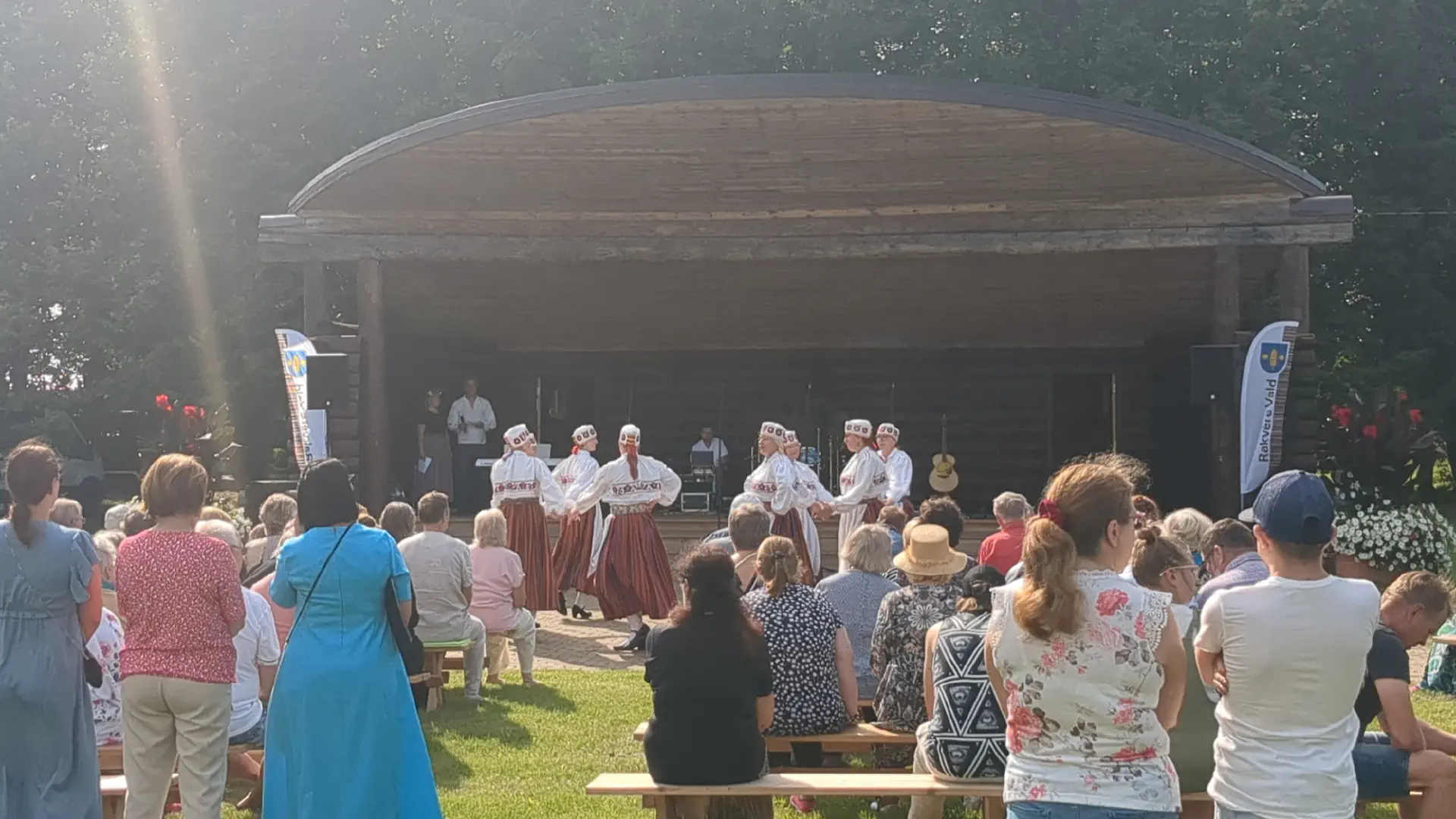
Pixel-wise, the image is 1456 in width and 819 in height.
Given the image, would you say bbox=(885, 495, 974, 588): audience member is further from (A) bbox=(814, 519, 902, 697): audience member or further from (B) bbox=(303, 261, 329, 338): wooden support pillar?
(B) bbox=(303, 261, 329, 338): wooden support pillar

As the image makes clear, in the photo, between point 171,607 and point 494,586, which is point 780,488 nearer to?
point 494,586

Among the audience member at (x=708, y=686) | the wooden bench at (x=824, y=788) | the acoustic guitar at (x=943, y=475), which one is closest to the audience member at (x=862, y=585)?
the wooden bench at (x=824, y=788)

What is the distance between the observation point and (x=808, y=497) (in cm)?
1070

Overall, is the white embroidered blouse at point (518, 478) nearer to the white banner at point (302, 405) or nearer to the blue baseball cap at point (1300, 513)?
the white banner at point (302, 405)

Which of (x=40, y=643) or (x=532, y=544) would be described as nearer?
(x=40, y=643)

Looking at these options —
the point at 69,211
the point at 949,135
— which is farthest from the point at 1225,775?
the point at 69,211

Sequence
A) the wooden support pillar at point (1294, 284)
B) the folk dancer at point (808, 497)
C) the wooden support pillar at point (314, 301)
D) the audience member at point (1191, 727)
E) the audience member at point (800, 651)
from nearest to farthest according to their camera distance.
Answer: the audience member at point (1191, 727)
the audience member at point (800, 651)
the folk dancer at point (808, 497)
the wooden support pillar at point (1294, 284)
the wooden support pillar at point (314, 301)

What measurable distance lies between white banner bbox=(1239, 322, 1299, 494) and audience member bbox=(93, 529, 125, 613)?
28.8ft

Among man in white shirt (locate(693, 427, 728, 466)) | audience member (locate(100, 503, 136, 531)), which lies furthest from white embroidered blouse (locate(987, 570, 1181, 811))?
man in white shirt (locate(693, 427, 728, 466))

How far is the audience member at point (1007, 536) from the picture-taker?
6855 millimetres

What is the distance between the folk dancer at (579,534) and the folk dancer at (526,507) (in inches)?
5.3

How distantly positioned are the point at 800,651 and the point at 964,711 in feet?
3.43

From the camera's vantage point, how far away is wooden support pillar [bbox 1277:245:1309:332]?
1271 cm

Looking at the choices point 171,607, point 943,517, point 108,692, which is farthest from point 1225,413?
point 171,607
